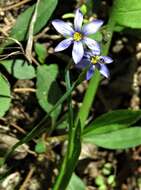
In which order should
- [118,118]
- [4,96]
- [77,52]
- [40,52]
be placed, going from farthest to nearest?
[40,52] < [118,118] < [4,96] < [77,52]

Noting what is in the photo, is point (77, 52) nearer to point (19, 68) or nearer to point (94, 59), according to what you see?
point (94, 59)

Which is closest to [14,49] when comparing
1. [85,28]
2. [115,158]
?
[85,28]

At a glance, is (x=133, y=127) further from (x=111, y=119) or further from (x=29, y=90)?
(x=29, y=90)

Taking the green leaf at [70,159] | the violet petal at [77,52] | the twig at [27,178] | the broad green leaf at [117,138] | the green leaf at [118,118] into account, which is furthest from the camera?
the twig at [27,178]

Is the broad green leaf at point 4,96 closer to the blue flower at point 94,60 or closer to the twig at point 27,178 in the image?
the blue flower at point 94,60

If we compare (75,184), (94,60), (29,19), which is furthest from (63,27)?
(75,184)

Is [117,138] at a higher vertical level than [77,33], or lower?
lower

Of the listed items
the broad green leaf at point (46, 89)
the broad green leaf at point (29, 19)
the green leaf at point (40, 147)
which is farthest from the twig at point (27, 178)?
the broad green leaf at point (29, 19)
